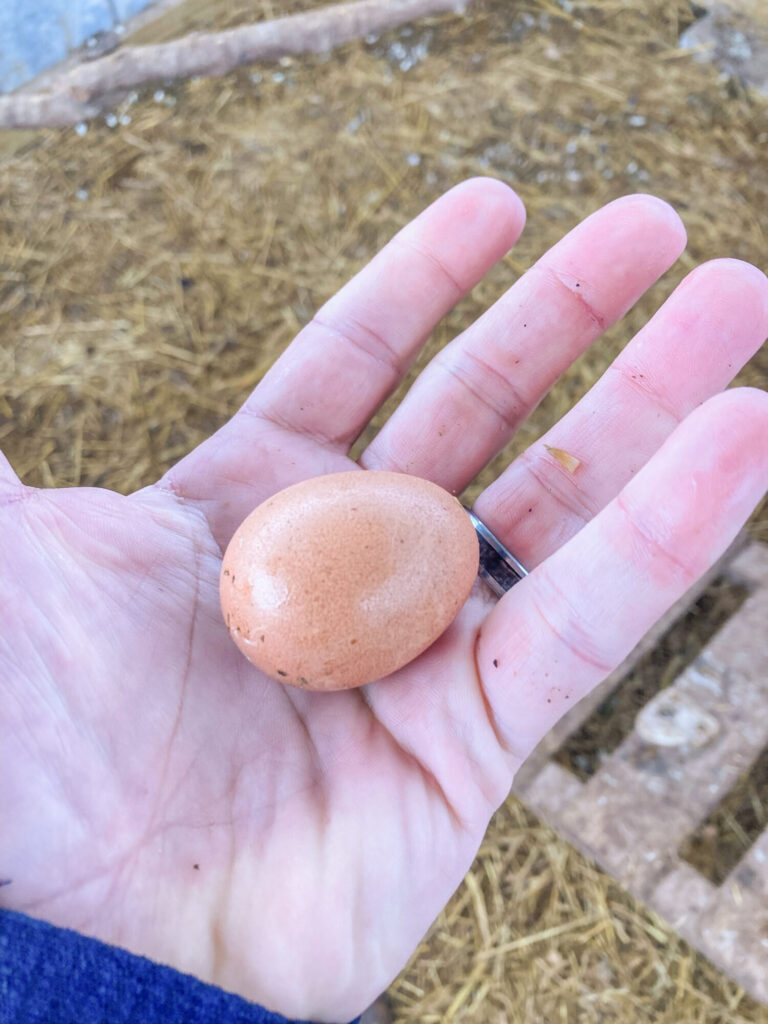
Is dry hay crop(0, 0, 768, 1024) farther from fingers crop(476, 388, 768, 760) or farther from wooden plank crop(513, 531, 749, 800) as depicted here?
fingers crop(476, 388, 768, 760)

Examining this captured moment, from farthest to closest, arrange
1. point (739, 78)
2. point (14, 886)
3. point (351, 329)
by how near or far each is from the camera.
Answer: point (739, 78), point (351, 329), point (14, 886)

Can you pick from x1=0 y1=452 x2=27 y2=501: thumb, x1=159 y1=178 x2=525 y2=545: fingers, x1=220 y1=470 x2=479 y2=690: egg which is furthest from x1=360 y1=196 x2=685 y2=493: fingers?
x1=0 y1=452 x2=27 y2=501: thumb

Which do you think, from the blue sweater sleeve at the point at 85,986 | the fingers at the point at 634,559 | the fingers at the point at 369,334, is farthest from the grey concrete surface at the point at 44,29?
the blue sweater sleeve at the point at 85,986

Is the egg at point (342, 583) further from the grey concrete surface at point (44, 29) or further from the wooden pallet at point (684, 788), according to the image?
the grey concrete surface at point (44, 29)

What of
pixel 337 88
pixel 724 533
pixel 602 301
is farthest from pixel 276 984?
pixel 337 88

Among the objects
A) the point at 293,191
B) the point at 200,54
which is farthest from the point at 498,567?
the point at 200,54

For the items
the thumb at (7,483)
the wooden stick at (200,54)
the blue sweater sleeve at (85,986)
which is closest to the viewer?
the blue sweater sleeve at (85,986)

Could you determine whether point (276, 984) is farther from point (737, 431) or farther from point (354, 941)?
point (737, 431)
